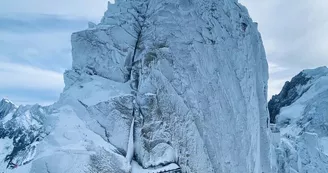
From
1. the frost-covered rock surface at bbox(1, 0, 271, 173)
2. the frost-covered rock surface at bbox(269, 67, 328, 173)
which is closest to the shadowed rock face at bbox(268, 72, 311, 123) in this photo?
the frost-covered rock surface at bbox(269, 67, 328, 173)

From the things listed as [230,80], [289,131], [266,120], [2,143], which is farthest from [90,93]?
[2,143]

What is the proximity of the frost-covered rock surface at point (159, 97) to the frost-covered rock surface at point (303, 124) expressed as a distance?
11.0 m

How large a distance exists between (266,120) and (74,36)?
1315cm

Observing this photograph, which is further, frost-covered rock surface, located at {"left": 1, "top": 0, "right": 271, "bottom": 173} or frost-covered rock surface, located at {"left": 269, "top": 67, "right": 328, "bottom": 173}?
frost-covered rock surface, located at {"left": 269, "top": 67, "right": 328, "bottom": 173}

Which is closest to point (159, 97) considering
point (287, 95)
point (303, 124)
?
point (303, 124)

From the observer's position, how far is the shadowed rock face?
55.0 metres

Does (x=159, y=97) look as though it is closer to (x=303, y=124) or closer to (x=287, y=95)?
(x=303, y=124)

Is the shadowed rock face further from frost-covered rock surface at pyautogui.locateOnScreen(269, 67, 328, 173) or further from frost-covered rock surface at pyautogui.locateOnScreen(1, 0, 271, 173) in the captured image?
frost-covered rock surface at pyautogui.locateOnScreen(1, 0, 271, 173)

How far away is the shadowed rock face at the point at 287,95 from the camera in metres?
55.0

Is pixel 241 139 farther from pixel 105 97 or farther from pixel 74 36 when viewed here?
pixel 74 36

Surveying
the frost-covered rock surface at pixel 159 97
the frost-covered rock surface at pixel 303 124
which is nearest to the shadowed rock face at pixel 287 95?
the frost-covered rock surface at pixel 303 124

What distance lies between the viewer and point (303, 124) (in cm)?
4441

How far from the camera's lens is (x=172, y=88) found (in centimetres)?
1600

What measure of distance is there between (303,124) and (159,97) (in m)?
35.4
